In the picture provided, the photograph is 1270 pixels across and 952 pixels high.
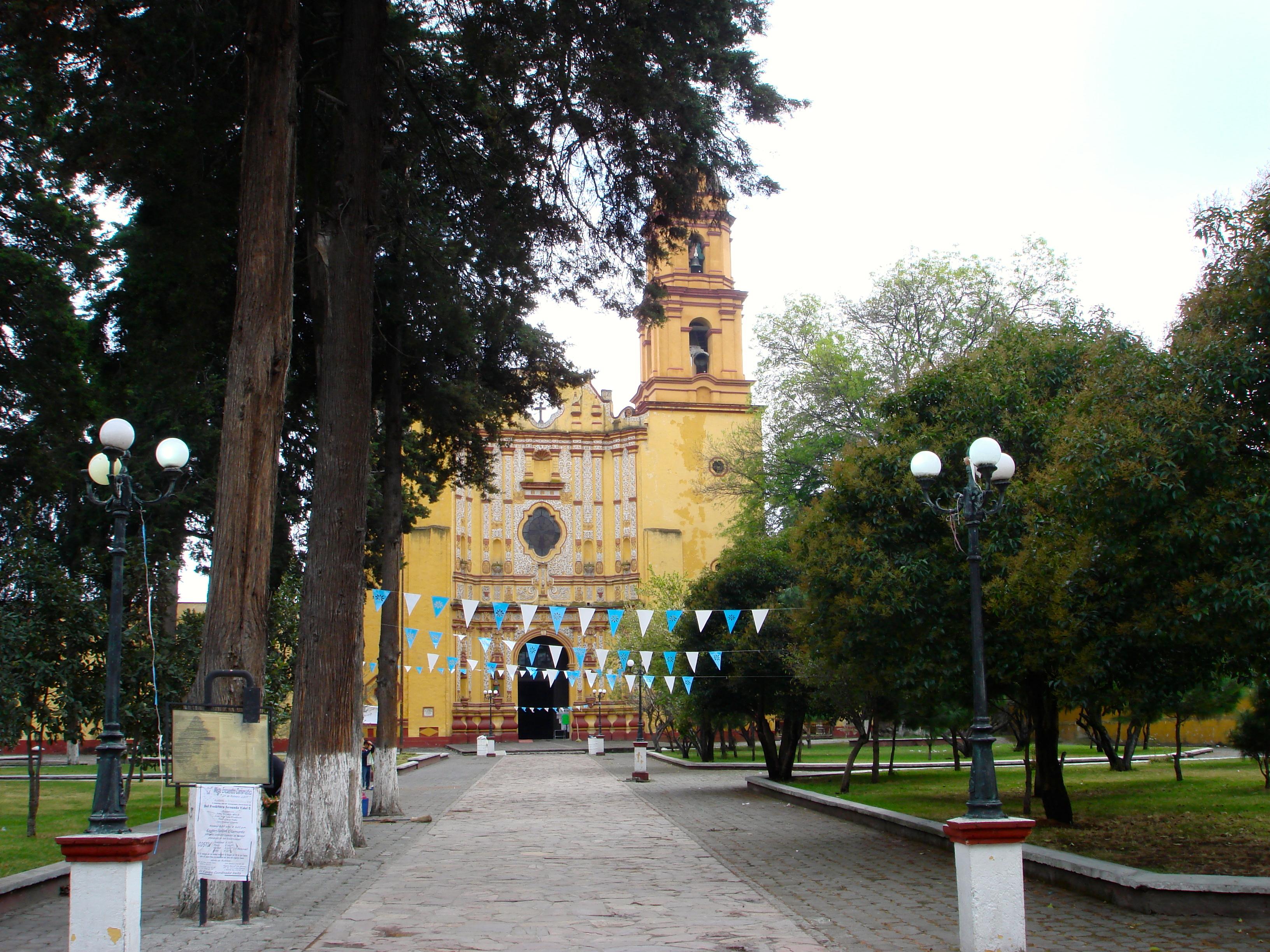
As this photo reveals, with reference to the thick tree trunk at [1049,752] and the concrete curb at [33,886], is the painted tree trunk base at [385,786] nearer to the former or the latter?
the concrete curb at [33,886]

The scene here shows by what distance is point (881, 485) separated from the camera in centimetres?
1224

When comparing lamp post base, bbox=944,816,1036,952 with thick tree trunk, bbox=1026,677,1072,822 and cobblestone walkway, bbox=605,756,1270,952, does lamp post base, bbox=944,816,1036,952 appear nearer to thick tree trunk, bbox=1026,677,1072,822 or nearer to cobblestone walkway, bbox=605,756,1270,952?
cobblestone walkway, bbox=605,756,1270,952

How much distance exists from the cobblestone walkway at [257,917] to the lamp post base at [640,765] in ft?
37.1

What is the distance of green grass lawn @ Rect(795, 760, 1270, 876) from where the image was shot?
10.0 metres

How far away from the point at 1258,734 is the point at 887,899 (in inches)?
436

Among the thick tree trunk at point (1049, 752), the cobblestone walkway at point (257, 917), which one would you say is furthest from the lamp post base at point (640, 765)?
the thick tree trunk at point (1049, 752)

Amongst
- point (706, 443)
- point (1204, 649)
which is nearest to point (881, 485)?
point (1204, 649)

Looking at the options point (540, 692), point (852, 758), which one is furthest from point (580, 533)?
point (852, 758)

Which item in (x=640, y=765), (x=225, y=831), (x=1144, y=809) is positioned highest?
(x=225, y=831)

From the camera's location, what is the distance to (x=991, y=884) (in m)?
6.56

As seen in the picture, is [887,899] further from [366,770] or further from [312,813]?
[366,770]

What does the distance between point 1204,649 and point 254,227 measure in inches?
335

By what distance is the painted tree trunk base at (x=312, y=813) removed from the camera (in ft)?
36.0

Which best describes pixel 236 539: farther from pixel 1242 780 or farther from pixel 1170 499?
pixel 1242 780
